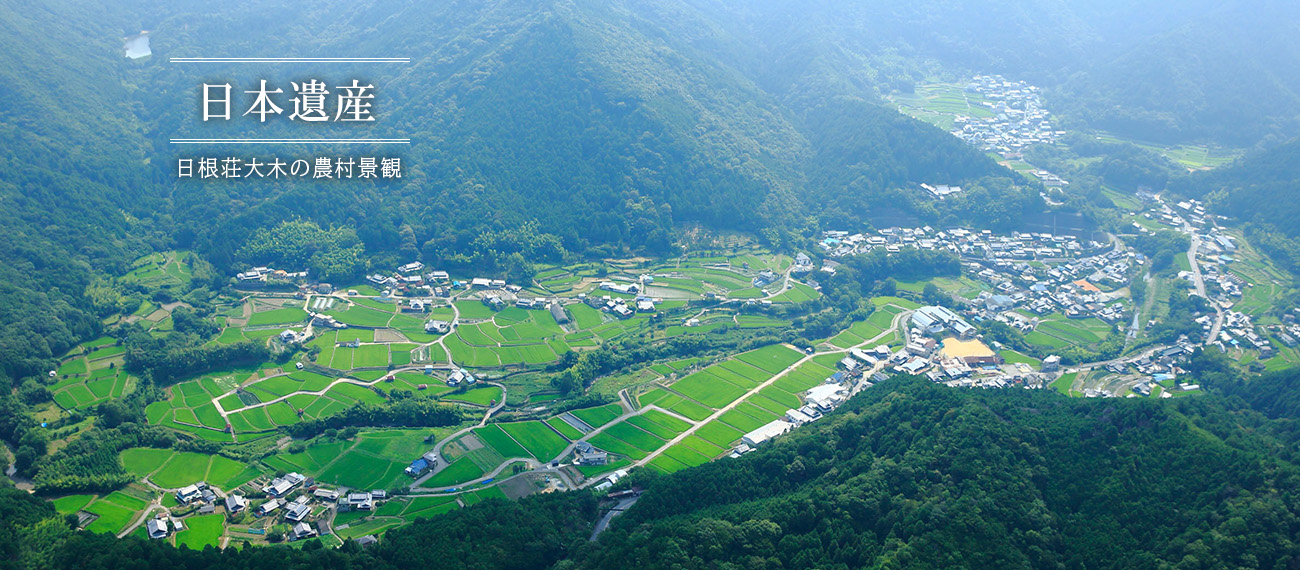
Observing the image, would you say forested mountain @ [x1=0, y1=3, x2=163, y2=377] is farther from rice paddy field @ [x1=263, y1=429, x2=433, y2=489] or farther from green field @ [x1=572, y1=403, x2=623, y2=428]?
green field @ [x1=572, y1=403, x2=623, y2=428]

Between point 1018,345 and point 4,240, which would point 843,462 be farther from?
point 4,240

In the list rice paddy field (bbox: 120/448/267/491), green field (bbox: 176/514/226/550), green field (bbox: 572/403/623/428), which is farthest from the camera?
green field (bbox: 572/403/623/428)

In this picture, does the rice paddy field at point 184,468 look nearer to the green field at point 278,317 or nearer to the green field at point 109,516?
the green field at point 109,516

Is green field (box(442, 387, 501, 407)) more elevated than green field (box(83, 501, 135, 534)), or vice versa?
green field (box(442, 387, 501, 407))

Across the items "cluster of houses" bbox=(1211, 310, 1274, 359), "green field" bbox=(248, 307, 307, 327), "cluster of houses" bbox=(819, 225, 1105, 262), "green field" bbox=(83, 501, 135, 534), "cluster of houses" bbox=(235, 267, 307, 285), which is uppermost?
"cluster of houses" bbox=(819, 225, 1105, 262)

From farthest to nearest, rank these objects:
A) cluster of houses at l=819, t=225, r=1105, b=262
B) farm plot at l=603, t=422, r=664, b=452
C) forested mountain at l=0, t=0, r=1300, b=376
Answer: cluster of houses at l=819, t=225, r=1105, b=262 → forested mountain at l=0, t=0, r=1300, b=376 → farm plot at l=603, t=422, r=664, b=452

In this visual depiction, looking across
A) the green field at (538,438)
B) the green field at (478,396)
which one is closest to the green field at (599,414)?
the green field at (538,438)

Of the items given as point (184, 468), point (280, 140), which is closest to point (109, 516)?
point (184, 468)

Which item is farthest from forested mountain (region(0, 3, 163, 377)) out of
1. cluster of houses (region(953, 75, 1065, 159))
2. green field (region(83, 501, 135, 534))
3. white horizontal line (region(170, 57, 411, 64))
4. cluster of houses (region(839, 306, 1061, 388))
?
cluster of houses (region(953, 75, 1065, 159))
